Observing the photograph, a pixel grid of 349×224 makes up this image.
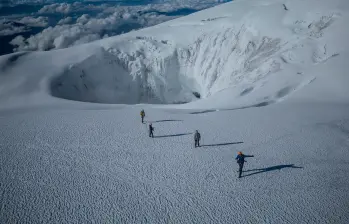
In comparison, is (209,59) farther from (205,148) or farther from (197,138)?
(197,138)

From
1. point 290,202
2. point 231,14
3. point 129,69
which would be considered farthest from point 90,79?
point 290,202

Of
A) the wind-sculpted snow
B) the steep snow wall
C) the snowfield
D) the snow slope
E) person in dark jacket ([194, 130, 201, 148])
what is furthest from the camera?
the steep snow wall

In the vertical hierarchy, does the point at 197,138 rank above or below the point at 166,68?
above

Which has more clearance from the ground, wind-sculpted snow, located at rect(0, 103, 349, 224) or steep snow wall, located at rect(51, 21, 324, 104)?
wind-sculpted snow, located at rect(0, 103, 349, 224)

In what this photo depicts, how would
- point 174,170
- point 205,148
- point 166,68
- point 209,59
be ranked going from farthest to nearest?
point 166,68, point 209,59, point 205,148, point 174,170

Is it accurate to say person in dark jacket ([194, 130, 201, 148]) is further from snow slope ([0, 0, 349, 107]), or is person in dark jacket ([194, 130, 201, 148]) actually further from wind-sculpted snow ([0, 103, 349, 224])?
snow slope ([0, 0, 349, 107])

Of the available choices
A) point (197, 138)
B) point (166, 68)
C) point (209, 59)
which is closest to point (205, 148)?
point (197, 138)

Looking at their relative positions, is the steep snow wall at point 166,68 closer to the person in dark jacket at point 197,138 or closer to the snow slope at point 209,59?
the snow slope at point 209,59

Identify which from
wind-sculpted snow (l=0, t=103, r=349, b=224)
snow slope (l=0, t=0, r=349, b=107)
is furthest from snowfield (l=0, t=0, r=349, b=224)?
snow slope (l=0, t=0, r=349, b=107)

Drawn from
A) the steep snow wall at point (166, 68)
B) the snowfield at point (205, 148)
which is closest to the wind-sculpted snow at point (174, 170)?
the snowfield at point (205, 148)
